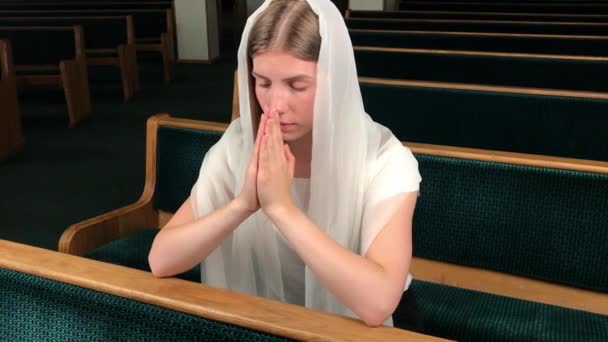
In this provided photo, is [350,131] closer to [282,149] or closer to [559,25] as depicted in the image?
[282,149]

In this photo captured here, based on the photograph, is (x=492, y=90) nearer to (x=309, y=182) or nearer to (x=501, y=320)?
(x=501, y=320)

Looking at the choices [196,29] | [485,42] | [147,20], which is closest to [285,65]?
[485,42]

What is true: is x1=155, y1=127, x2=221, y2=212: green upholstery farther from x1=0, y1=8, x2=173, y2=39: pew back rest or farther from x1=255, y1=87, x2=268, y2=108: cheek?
x1=0, y1=8, x2=173, y2=39: pew back rest

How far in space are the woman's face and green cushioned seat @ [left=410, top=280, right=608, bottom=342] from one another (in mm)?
633

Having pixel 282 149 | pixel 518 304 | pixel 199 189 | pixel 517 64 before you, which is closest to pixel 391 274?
pixel 282 149

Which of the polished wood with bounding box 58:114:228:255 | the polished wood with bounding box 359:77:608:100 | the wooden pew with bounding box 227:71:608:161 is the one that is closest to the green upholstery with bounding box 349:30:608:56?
the polished wood with bounding box 359:77:608:100

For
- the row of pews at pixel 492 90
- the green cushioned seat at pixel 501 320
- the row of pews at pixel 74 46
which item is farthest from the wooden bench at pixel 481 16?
the green cushioned seat at pixel 501 320

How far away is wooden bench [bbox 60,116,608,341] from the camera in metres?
1.68

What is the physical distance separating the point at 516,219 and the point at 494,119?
77 cm

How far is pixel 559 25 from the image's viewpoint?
173 inches

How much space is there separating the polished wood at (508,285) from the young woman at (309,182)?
→ 1.92 feet

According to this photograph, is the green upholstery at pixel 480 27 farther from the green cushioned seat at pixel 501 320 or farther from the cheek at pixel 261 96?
the cheek at pixel 261 96

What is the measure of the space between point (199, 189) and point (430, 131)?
4.79 feet

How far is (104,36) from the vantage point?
6.38 meters
